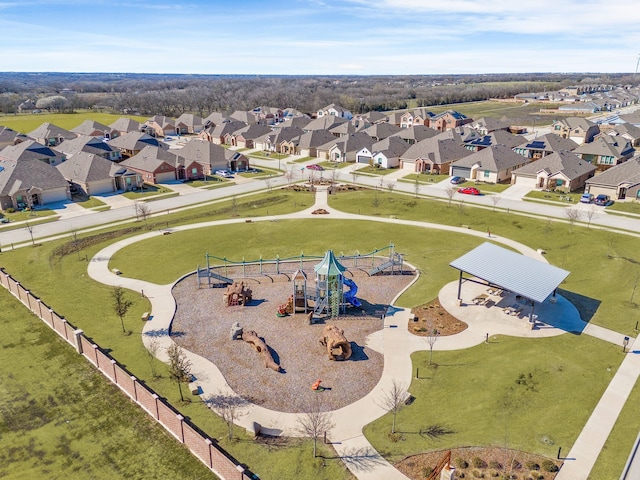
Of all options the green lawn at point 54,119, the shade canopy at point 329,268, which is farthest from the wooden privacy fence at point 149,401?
the green lawn at point 54,119

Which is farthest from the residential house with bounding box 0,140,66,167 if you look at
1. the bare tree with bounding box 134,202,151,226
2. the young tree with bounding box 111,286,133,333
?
the young tree with bounding box 111,286,133,333

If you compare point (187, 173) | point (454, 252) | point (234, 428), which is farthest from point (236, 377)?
point (187, 173)

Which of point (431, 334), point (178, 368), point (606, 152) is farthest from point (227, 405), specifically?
point (606, 152)

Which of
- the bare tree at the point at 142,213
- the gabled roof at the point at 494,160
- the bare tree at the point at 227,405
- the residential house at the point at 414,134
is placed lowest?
the bare tree at the point at 227,405

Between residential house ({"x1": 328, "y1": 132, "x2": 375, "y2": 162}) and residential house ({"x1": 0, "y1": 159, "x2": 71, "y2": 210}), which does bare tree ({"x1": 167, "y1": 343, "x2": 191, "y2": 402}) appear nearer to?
residential house ({"x1": 0, "y1": 159, "x2": 71, "y2": 210})

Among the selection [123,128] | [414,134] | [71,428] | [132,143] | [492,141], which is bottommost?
[71,428]

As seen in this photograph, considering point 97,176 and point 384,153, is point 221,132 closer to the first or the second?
point 384,153

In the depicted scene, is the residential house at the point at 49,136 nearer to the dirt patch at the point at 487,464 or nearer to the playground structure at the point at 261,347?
the playground structure at the point at 261,347
